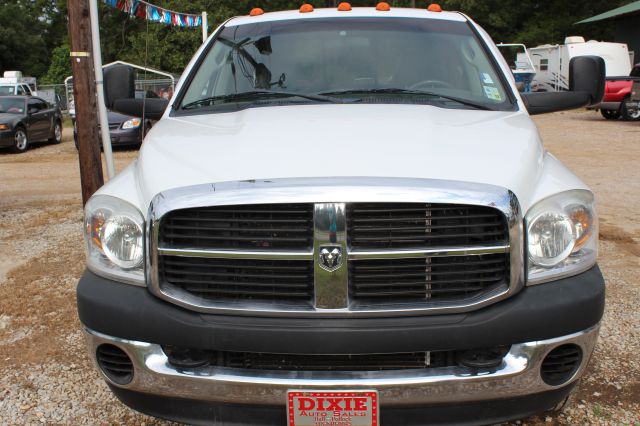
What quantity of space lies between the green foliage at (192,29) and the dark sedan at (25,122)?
70.9 feet

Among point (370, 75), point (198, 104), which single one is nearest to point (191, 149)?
point (198, 104)

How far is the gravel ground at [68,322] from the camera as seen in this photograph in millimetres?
3092

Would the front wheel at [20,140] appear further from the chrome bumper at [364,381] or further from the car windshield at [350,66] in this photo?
the chrome bumper at [364,381]

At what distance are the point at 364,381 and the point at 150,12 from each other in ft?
35.5

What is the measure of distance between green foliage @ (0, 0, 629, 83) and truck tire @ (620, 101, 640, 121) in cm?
2410

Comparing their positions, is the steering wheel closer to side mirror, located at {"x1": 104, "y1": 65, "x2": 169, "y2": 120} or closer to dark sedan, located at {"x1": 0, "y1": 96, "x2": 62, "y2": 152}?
side mirror, located at {"x1": 104, "y1": 65, "x2": 169, "y2": 120}

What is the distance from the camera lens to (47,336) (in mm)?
4047

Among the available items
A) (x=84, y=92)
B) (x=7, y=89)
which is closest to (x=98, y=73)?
(x=84, y=92)

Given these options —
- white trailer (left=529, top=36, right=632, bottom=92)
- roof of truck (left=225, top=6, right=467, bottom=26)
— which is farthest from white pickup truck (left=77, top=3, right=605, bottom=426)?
white trailer (left=529, top=36, right=632, bottom=92)

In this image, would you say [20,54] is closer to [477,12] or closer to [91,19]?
[477,12]

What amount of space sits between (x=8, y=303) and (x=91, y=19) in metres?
2.63

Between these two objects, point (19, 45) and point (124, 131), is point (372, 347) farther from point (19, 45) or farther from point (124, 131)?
point (19, 45)

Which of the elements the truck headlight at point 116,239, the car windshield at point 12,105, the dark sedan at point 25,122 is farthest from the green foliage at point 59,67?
the truck headlight at point 116,239

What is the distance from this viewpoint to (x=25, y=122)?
16.3 metres
